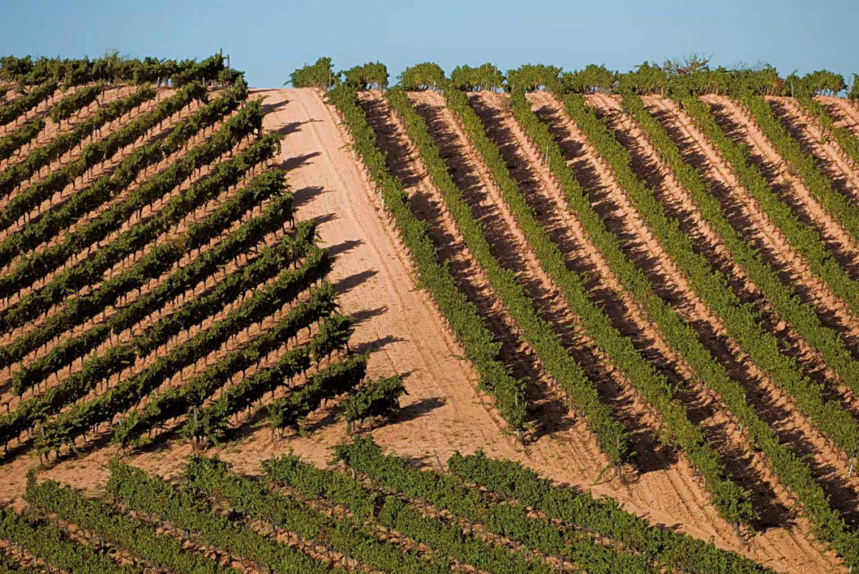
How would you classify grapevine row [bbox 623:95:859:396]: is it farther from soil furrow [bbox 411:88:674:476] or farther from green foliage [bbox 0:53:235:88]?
green foliage [bbox 0:53:235:88]

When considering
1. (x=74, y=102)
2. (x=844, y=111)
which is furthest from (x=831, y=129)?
(x=74, y=102)

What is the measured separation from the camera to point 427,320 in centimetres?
4672

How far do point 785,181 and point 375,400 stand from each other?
23.5m

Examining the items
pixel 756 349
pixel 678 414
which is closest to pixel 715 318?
pixel 756 349

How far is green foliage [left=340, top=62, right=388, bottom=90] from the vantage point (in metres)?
63.7

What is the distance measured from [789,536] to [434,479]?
30.6 ft

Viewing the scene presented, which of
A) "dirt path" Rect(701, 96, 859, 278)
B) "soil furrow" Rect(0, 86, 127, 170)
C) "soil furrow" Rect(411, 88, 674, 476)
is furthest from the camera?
"soil furrow" Rect(0, 86, 127, 170)

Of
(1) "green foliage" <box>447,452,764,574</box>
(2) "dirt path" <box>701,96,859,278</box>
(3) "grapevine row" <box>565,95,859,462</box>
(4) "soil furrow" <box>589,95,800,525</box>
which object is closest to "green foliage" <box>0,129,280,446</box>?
(1) "green foliage" <box>447,452,764,574</box>

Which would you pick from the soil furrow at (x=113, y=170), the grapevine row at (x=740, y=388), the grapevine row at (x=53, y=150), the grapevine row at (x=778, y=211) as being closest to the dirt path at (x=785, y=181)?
the grapevine row at (x=778, y=211)

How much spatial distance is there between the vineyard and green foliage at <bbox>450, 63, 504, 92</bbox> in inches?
5.2

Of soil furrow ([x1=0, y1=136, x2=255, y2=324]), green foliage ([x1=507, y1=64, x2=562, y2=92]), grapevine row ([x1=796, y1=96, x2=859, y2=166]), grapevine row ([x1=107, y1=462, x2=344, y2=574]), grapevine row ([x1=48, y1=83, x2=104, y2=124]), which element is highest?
grapevine row ([x1=48, y1=83, x2=104, y2=124])

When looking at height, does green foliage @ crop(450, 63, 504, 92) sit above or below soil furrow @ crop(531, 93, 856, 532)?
above

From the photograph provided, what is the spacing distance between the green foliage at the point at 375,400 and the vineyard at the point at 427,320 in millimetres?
133

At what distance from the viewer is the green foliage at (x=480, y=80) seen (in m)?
64.1
